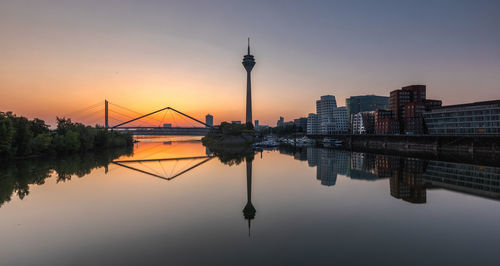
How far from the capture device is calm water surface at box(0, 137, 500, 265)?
34.5 feet

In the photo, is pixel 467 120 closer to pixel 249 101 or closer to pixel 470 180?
pixel 470 180

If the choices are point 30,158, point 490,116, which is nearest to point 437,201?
point 30,158

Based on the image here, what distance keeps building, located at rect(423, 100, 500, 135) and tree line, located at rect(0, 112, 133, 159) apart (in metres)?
107

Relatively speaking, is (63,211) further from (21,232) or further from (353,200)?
(353,200)

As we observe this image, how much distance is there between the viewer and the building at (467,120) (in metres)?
72.4

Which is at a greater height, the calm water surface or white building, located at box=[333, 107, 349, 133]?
white building, located at box=[333, 107, 349, 133]

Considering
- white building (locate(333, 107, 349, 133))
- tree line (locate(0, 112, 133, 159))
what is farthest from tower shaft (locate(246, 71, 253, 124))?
tree line (locate(0, 112, 133, 159))

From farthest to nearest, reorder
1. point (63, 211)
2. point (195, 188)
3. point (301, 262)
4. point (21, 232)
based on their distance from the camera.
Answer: point (195, 188), point (63, 211), point (21, 232), point (301, 262)

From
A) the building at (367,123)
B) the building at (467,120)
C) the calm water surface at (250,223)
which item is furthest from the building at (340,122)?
the calm water surface at (250,223)

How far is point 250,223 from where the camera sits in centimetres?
1437

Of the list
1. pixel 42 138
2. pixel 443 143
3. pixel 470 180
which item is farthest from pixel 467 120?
pixel 42 138

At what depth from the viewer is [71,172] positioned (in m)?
34.1

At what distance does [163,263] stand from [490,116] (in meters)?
95.5

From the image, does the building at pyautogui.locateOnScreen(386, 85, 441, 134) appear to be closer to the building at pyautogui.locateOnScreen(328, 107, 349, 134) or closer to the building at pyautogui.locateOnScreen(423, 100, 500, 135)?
the building at pyautogui.locateOnScreen(423, 100, 500, 135)
